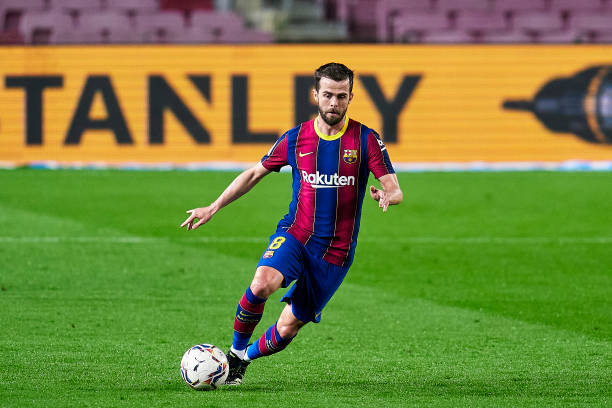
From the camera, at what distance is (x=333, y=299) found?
9227 millimetres

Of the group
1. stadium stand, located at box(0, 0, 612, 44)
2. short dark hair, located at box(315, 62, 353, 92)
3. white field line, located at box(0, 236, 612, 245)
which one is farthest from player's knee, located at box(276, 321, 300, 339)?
stadium stand, located at box(0, 0, 612, 44)

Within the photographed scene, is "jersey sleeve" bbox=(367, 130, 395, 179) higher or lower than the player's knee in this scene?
higher

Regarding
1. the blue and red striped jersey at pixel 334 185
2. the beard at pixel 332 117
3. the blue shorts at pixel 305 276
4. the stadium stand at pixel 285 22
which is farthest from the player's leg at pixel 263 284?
the stadium stand at pixel 285 22

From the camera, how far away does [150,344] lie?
23.8ft

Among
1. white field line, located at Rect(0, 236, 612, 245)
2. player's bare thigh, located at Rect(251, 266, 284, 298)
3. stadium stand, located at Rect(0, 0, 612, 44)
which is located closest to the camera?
player's bare thigh, located at Rect(251, 266, 284, 298)

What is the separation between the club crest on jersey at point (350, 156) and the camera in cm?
617

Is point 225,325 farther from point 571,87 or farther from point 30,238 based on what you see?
point 571,87

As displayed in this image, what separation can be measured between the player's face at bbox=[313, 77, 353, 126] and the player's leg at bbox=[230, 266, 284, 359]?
0.91 m

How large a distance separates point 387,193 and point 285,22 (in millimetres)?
18046

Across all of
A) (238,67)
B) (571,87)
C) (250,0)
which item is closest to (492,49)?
(571,87)

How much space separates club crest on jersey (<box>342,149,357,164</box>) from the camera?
20.2ft

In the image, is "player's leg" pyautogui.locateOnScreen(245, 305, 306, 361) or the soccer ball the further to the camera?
"player's leg" pyautogui.locateOnScreen(245, 305, 306, 361)

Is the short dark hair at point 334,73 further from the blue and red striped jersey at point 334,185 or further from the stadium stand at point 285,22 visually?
the stadium stand at point 285,22

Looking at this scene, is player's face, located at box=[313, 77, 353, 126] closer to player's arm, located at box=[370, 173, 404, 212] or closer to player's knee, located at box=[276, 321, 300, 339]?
player's arm, located at box=[370, 173, 404, 212]
